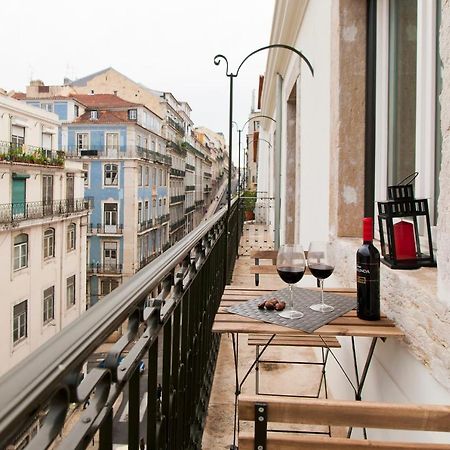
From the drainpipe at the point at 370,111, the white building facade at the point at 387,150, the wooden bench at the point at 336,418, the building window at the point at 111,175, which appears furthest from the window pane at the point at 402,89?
the building window at the point at 111,175

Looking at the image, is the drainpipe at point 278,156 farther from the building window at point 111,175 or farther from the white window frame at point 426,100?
the building window at point 111,175

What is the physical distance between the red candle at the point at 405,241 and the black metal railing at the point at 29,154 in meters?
2.84

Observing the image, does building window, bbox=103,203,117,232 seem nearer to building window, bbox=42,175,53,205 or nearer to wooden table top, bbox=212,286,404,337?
building window, bbox=42,175,53,205

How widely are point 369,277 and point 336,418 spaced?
0.71m

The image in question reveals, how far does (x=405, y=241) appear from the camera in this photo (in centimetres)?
152

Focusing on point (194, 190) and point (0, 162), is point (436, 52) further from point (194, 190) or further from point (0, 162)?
point (194, 190)

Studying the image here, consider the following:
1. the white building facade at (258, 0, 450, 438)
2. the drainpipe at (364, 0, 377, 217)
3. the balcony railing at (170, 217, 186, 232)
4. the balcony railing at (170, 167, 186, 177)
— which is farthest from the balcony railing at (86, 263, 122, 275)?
the drainpipe at (364, 0, 377, 217)

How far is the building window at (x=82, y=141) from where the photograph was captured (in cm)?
1702

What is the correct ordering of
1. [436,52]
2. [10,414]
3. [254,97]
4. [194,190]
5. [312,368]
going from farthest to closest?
[194,190]
[254,97]
[312,368]
[436,52]
[10,414]

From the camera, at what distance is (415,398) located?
4.28 feet

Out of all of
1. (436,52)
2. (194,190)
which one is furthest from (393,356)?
(194,190)

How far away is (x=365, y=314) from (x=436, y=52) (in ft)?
3.10

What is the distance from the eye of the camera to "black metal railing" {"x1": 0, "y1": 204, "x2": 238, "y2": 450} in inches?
16.8

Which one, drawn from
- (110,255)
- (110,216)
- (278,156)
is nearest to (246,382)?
(278,156)
